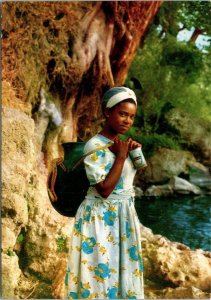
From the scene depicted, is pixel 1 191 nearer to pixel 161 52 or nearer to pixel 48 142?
pixel 48 142

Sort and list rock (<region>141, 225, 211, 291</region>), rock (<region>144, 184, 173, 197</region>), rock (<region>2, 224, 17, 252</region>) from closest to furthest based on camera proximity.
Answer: rock (<region>2, 224, 17, 252</region>) → rock (<region>141, 225, 211, 291</region>) → rock (<region>144, 184, 173, 197</region>)

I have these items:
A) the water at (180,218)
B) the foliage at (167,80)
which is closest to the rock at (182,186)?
the water at (180,218)

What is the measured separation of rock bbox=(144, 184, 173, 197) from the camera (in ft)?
32.9

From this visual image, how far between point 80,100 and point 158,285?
2.81 m

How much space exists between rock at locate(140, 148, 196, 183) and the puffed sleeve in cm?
850

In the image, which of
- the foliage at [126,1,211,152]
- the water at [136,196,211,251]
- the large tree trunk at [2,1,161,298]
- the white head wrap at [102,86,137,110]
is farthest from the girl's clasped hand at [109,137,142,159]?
the foliage at [126,1,211,152]

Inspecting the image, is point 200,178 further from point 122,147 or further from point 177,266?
point 122,147

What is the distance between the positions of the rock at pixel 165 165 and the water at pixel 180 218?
0.94 meters

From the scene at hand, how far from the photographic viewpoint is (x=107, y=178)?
2.15 meters

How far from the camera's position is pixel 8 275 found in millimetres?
2939

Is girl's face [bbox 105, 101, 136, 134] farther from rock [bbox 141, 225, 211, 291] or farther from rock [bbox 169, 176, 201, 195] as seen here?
rock [bbox 169, 176, 201, 195]

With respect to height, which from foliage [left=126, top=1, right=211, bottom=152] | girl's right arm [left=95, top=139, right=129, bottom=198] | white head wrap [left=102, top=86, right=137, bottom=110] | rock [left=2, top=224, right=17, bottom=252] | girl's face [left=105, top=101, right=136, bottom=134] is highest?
foliage [left=126, top=1, right=211, bottom=152]

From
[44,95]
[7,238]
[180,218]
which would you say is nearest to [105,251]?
[7,238]

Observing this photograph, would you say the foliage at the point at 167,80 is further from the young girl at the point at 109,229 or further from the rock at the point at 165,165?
the young girl at the point at 109,229
